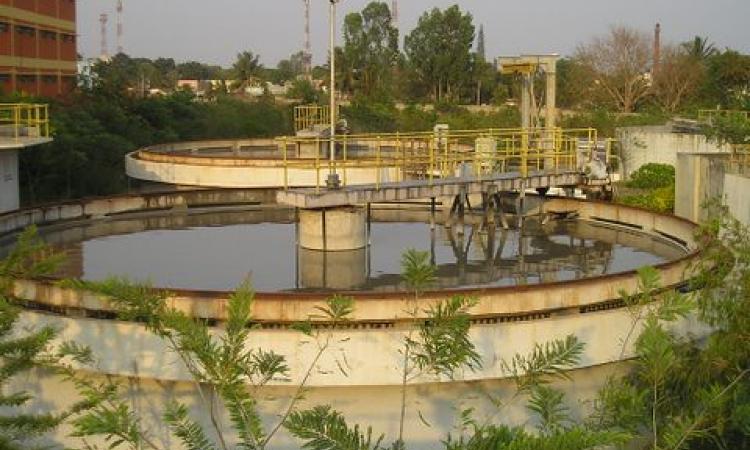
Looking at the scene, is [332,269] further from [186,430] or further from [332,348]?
[186,430]

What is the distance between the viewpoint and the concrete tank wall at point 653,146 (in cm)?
2406

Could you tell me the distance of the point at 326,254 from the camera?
47.6 feet

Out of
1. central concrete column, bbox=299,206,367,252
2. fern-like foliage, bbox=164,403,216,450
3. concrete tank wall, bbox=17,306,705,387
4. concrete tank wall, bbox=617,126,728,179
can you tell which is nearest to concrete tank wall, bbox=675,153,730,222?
concrete tank wall, bbox=617,126,728,179

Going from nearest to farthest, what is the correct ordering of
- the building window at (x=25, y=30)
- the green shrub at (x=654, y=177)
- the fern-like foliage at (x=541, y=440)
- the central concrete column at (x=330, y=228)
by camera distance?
1. the fern-like foliage at (x=541, y=440)
2. the central concrete column at (x=330, y=228)
3. the green shrub at (x=654, y=177)
4. the building window at (x=25, y=30)

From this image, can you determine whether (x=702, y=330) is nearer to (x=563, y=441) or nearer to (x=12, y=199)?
(x=563, y=441)

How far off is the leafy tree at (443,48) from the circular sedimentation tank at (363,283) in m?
38.2

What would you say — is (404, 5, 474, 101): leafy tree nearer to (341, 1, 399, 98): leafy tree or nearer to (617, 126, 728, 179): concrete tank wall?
(341, 1, 399, 98): leafy tree

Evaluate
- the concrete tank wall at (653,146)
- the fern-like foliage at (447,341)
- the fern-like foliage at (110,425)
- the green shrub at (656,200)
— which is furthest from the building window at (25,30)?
the fern-like foliage at (110,425)

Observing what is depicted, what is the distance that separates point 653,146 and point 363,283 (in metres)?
14.1

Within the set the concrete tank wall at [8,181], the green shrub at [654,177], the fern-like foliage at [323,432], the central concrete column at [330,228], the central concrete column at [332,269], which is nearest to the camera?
the fern-like foliage at [323,432]

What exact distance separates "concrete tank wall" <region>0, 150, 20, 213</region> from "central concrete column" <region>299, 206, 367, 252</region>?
6.47 meters

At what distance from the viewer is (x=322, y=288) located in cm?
1289

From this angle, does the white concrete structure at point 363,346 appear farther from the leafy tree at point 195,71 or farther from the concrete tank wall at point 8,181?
the leafy tree at point 195,71

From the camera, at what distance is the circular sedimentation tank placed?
10.4 metres
